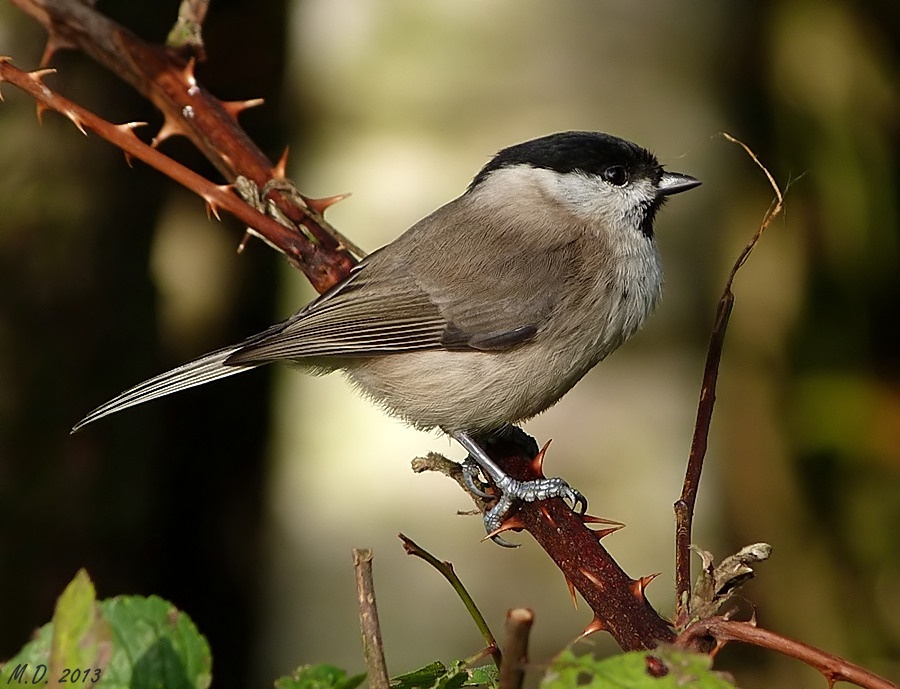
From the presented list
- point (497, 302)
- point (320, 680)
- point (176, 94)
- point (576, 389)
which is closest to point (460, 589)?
point (320, 680)

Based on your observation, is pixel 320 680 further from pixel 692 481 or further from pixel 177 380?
pixel 177 380

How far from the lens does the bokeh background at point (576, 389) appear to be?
4.42 meters

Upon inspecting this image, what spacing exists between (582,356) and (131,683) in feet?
6.19

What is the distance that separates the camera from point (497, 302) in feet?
9.30

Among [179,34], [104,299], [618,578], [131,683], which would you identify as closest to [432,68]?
[104,299]

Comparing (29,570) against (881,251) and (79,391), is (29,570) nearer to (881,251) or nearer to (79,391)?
(79,391)

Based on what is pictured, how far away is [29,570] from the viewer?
3586 millimetres

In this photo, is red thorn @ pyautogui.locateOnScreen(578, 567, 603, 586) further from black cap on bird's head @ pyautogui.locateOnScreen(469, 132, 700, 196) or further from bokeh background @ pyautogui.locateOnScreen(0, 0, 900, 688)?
bokeh background @ pyautogui.locateOnScreen(0, 0, 900, 688)

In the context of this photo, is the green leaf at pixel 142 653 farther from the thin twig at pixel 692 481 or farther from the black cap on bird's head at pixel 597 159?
the black cap on bird's head at pixel 597 159

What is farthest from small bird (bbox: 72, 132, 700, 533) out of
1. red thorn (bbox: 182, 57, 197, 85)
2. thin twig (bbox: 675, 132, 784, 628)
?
thin twig (bbox: 675, 132, 784, 628)

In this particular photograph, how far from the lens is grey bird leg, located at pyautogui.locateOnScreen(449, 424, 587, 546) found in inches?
87.4

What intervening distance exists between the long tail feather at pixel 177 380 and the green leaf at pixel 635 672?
1.78 meters

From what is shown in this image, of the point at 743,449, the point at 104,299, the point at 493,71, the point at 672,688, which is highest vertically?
the point at 493,71

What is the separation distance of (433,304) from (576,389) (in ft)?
5.49
